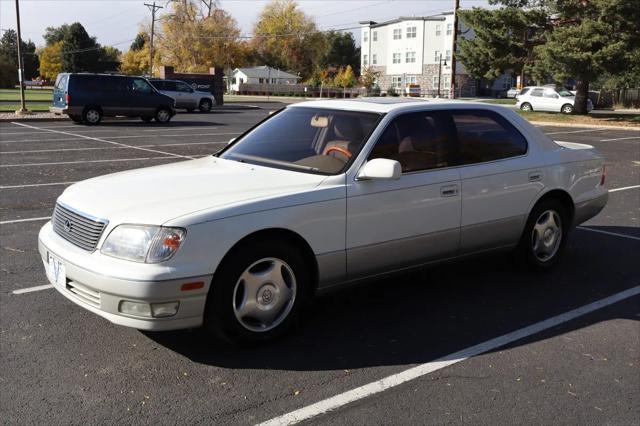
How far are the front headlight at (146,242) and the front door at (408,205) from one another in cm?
128

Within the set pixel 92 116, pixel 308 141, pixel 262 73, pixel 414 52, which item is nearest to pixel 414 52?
pixel 414 52

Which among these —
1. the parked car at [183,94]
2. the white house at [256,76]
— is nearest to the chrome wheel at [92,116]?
the parked car at [183,94]

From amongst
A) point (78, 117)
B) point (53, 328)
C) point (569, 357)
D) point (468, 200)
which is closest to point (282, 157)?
point (468, 200)

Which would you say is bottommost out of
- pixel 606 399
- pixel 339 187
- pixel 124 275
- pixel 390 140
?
pixel 606 399

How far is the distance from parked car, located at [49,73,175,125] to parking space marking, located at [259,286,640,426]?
70.9 feet

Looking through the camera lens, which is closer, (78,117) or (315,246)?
(315,246)

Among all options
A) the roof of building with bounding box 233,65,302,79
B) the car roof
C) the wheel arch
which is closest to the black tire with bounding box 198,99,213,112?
the car roof

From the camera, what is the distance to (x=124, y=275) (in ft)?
11.9

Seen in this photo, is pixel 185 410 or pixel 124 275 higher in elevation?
pixel 124 275

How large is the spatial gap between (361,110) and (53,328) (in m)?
2.78

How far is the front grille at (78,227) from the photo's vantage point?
3859 millimetres

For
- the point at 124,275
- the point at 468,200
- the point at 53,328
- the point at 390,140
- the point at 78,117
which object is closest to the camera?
the point at 124,275

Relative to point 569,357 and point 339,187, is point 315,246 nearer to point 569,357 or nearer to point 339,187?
point 339,187

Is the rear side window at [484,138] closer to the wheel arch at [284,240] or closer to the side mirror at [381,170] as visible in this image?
the side mirror at [381,170]
